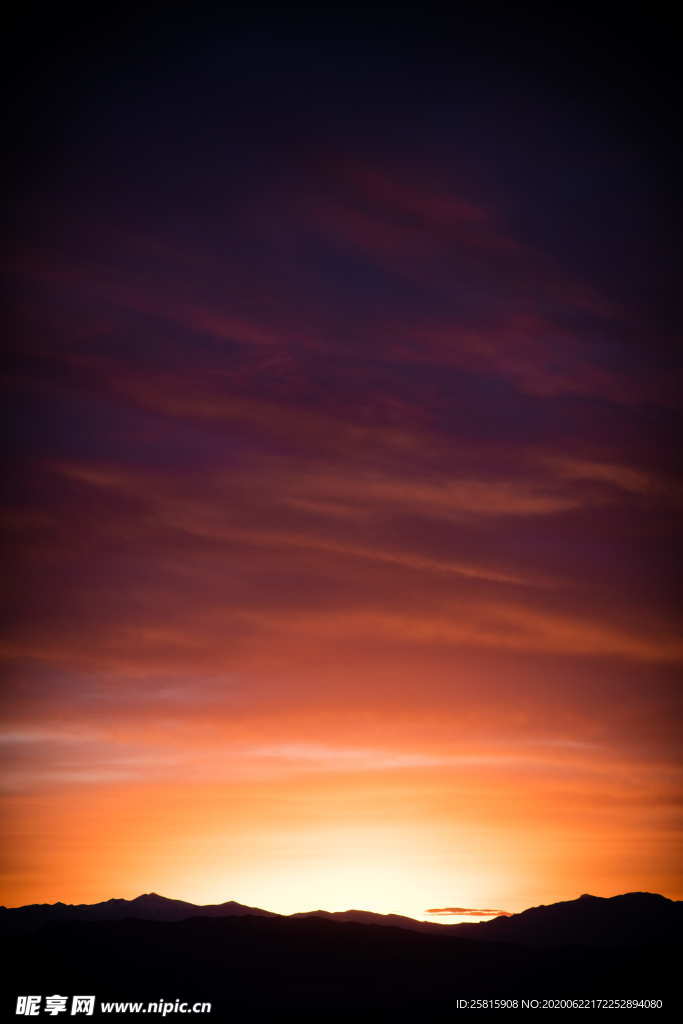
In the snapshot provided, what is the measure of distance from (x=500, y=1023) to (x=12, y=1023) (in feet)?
310

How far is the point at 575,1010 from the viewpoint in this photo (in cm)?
18112

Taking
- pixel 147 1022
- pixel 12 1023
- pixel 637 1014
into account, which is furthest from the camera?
pixel 637 1014

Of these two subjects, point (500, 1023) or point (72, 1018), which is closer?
point (72, 1018)

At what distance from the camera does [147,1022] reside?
12481cm

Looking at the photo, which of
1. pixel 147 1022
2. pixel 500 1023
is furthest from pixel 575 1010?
pixel 147 1022

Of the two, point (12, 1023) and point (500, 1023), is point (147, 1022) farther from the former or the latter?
point (500, 1023)

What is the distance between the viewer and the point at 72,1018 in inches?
7077

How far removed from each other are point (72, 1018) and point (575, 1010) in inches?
3621

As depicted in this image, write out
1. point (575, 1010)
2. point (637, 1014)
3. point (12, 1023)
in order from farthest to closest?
point (637, 1014) → point (575, 1010) → point (12, 1023)

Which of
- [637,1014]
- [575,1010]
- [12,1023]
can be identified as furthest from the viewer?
[637,1014]

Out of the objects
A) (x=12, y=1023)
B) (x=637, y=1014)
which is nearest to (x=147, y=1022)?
(x=12, y=1023)

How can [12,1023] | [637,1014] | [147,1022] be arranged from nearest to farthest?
[147,1022], [12,1023], [637,1014]

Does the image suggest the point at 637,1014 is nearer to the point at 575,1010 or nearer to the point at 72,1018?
the point at 575,1010

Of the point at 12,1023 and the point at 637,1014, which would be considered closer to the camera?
the point at 12,1023
